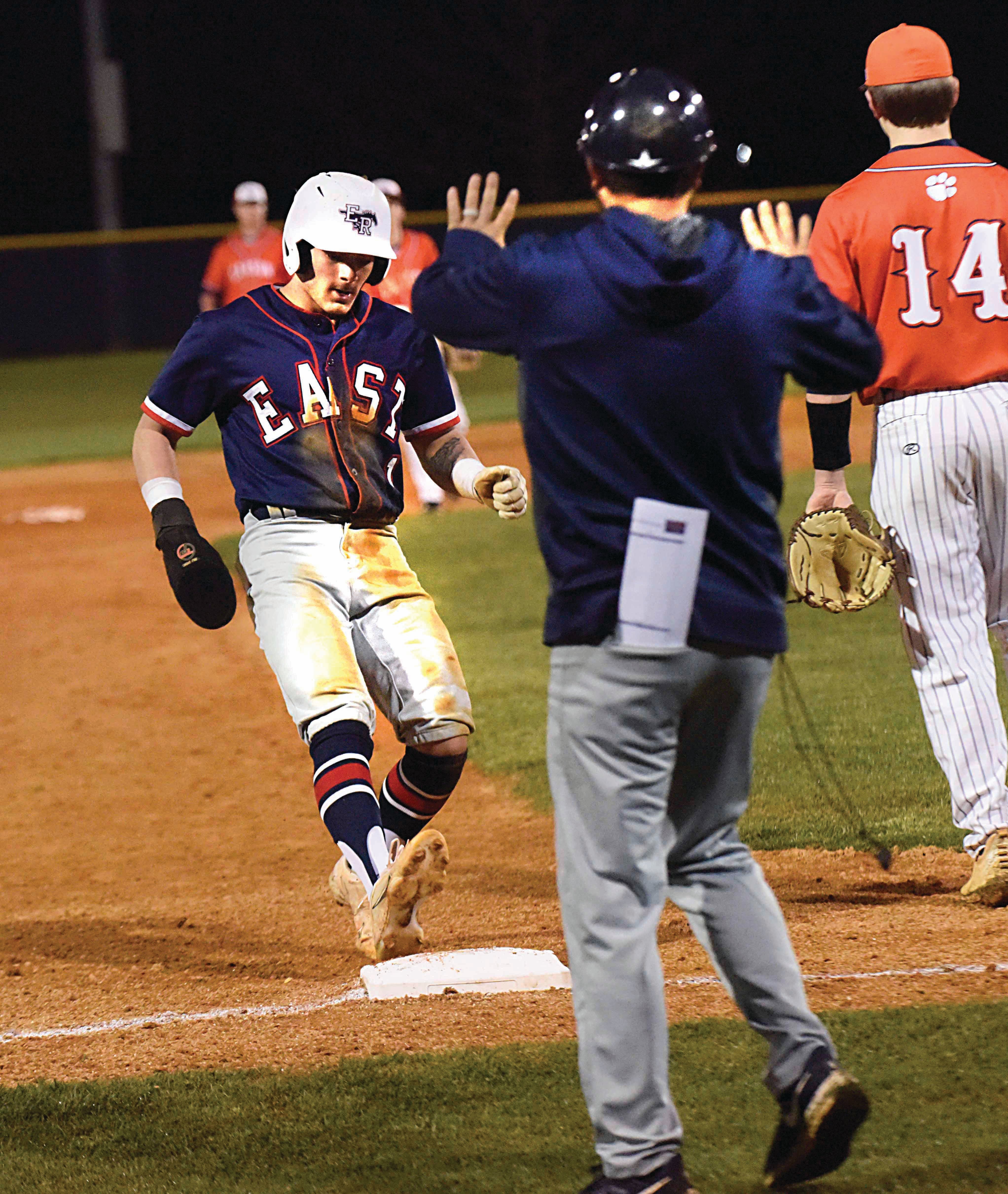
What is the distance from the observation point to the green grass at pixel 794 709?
5520 millimetres

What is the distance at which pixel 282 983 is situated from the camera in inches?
172

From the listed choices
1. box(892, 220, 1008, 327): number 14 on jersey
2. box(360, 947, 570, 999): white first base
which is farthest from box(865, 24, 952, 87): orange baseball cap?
box(360, 947, 570, 999): white first base

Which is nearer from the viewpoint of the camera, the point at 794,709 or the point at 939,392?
the point at 939,392

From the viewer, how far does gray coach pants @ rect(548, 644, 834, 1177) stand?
264cm

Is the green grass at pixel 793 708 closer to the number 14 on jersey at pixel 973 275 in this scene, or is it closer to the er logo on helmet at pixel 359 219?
the number 14 on jersey at pixel 973 275

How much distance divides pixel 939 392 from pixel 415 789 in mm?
1680

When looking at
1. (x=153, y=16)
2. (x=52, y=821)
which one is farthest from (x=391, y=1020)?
(x=153, y=16)

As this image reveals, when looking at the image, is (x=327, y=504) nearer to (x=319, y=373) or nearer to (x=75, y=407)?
(x=319, y=373)

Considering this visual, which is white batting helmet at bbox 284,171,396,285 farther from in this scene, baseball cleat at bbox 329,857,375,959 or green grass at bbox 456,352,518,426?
green grass at bbox 456,352,518,426

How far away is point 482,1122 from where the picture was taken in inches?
125

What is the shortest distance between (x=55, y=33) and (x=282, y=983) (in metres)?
36.8

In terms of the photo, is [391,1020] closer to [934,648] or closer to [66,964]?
[66,964]

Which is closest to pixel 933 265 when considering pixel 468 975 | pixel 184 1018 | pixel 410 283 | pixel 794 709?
pixel 468 975

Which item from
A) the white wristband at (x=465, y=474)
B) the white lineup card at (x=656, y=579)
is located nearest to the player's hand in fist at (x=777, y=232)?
the white lineup card at (x=656, y=579)
